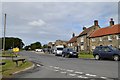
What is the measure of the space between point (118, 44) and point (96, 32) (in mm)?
14929

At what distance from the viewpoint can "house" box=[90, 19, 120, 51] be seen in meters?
61.1

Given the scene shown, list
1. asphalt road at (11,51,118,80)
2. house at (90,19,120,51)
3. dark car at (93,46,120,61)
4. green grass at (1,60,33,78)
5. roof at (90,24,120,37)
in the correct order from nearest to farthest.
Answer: asphalt road at (11,51,118,80), green grass at (1,60,33,78), dark car at (93,46,120,61), house at (90,19,120,51), roof at (90,24,120,37)

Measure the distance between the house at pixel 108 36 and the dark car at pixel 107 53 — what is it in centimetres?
2866

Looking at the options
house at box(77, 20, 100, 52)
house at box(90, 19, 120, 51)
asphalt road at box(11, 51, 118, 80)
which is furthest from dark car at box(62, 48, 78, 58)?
house at box(77, 20, 100, 52)

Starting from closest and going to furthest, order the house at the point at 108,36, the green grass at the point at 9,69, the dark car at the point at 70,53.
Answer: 1. the green grass at the point at 9,69
2. the dark car at the point at 70,53
3. the house at the point at 108,36

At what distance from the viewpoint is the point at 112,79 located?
12281 mm

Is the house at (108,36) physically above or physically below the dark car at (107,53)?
above

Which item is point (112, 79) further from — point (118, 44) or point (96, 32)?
point (96, 32)

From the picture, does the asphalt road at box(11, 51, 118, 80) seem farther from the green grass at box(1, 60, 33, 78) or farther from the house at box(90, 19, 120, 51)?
the house at box(90, 19, 120, 51)

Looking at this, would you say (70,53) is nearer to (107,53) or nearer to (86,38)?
(107,53)

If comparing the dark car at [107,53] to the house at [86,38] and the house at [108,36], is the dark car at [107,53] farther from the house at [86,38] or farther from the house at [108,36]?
the house at [86,38]

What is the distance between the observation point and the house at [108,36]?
61.1 meters

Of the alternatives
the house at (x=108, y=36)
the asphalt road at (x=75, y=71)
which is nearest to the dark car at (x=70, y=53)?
the asphalt road at (x=75, y=71)

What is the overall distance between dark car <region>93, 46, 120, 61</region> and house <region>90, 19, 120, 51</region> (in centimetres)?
2866
